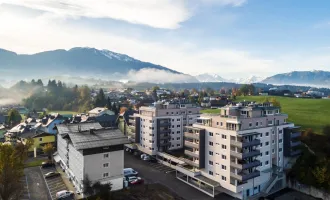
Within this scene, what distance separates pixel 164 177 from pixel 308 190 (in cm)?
2687

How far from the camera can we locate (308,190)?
43969mm

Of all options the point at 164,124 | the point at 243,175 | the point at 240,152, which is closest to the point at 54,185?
the point at 164,124

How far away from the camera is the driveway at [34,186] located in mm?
38812

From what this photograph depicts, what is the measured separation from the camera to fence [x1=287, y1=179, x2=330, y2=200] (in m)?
41.4

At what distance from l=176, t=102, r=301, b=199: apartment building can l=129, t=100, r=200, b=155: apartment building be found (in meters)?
12.6

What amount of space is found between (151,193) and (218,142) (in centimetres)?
1460

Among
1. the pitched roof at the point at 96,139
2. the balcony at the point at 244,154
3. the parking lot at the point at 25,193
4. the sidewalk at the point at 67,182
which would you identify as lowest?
the sidewalk at the point at 67,182

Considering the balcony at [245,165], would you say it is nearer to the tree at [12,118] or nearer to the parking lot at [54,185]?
the parking lot at [54,185]

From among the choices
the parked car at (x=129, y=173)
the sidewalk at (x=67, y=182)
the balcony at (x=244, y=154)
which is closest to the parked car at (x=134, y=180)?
the parked car at (x=129, y=173)

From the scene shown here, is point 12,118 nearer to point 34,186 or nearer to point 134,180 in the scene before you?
point 34,186

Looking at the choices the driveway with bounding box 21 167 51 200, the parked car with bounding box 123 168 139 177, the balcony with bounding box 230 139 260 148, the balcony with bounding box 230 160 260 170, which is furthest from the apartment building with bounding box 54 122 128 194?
the balcony with bounding box 230 160 260 170

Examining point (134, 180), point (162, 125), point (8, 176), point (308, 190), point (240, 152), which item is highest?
point (162, 125)

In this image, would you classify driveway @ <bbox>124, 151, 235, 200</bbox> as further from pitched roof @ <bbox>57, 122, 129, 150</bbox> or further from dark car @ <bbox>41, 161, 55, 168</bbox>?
dark car @ <bbox>41, 161, 55, 168</bbox>

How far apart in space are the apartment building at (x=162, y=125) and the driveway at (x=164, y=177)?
521cm
